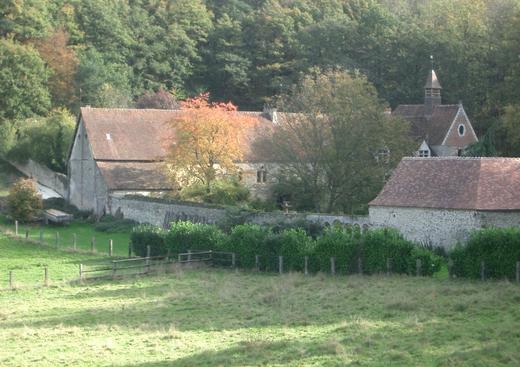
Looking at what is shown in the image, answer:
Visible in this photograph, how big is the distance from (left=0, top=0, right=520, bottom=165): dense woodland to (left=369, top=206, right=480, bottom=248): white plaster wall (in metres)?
13.9

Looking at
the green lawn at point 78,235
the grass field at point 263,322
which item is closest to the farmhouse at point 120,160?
the green lawn at point 78,235

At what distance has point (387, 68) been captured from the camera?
258 ft

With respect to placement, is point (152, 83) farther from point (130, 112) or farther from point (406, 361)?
point (406, 361)

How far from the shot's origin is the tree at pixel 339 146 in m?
54.0

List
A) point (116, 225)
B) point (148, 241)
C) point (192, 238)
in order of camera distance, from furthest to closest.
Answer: point (116, 225)
point (148, 241)
point (192, 238)

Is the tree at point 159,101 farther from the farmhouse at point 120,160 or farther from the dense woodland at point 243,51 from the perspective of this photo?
the farmhouse at point 120,160

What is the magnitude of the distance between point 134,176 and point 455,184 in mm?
23966

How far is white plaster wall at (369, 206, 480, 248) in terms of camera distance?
42438mm

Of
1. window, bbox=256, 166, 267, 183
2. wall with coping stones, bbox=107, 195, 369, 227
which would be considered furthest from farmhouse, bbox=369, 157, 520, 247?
window, bbox=256, 166, 267, 183

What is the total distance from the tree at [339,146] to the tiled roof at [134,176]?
30.0ft

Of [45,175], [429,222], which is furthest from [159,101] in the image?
[429,222]

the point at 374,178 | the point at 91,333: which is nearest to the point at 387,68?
the point at 374,178

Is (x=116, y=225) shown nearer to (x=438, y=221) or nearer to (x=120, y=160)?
(x=120, y=160)

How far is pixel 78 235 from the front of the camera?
178ft
